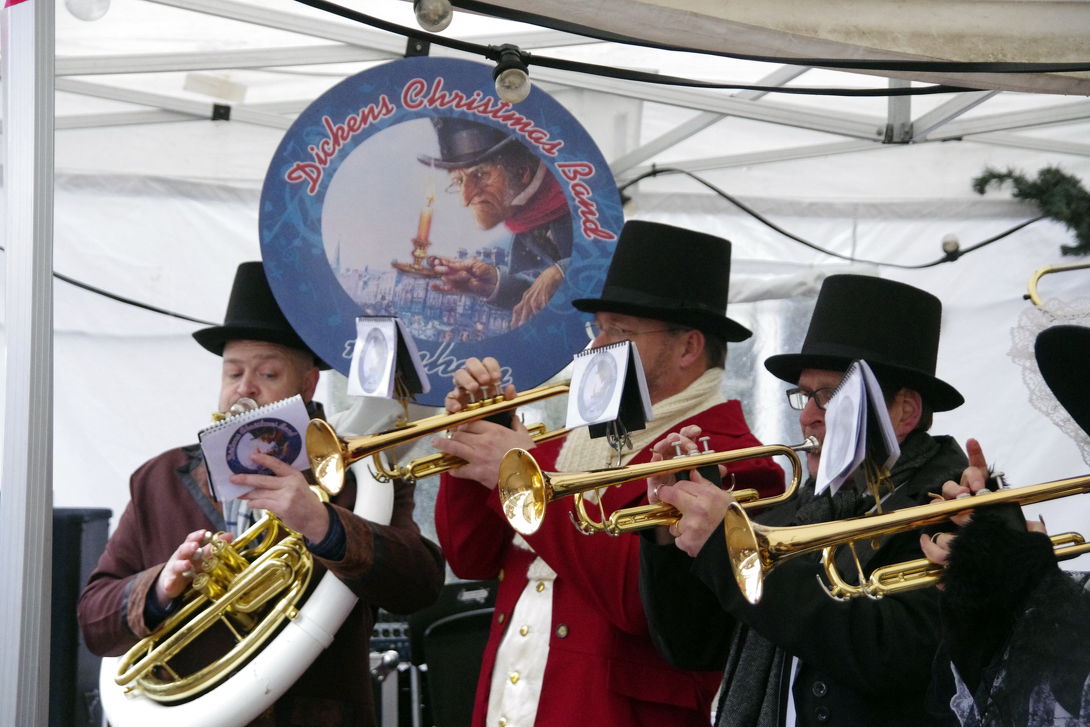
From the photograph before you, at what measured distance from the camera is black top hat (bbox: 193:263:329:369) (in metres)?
3.98

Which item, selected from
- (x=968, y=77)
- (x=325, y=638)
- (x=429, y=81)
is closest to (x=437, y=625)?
(x=325, y=638)

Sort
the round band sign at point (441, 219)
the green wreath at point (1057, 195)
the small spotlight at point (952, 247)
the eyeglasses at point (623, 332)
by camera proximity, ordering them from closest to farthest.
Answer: the eyeglasses at point (623, 332), the round band sign at point (441, 219), the green wreath at point (1057, 195), the small spotlight at point (952, 247)

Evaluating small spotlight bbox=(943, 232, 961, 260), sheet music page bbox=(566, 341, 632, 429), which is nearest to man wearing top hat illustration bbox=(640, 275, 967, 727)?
sheet music page bbox=(566, 341, 632, 429)

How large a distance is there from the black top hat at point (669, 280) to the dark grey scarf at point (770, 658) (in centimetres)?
71

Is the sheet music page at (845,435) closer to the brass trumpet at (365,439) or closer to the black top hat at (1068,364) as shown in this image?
the black top hat at (1068,364)

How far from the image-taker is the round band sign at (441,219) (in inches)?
145

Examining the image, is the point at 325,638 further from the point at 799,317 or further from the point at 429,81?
the point at 799,317

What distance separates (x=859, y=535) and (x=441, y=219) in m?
1.83

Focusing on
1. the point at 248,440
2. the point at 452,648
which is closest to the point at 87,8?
the point at 248,440

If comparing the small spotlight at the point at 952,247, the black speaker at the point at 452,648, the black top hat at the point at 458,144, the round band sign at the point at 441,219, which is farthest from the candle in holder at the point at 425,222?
the small spotlight at the point at 952,247

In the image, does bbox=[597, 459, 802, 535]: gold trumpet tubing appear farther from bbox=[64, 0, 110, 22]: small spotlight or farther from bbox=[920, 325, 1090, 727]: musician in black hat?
bbox=[64, 0, 110, 22]: small spotlight

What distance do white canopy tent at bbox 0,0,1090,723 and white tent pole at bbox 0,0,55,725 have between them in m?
2.43

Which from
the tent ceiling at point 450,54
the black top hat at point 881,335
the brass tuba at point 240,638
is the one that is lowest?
the brass tuba at point 240,638

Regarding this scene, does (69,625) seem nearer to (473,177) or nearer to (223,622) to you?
(223,622)
